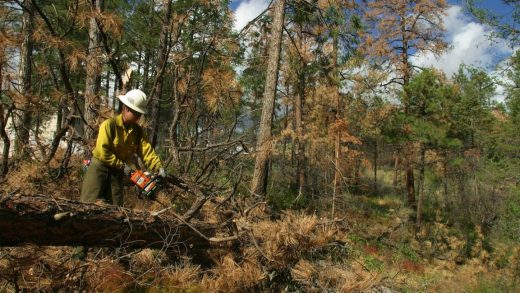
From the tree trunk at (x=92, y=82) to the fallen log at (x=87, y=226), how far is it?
10.5ft

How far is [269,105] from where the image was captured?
8.13m

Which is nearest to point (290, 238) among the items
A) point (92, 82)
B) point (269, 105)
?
point (269, 105)

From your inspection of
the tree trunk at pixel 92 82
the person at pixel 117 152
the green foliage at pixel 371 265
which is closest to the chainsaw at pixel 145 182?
the person at pixel 117 152

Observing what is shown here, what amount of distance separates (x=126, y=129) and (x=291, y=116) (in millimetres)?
17603

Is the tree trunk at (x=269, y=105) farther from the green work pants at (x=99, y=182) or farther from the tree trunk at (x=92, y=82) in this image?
the green work pants at (x=99, y=182)

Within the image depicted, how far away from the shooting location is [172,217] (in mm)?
3729

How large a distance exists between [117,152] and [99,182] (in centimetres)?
37

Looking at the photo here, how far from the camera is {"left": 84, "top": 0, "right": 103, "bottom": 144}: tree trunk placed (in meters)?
6.48

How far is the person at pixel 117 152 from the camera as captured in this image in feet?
13.6

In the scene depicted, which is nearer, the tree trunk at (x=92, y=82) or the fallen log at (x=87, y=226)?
the fallen log at (x=87, y=226)

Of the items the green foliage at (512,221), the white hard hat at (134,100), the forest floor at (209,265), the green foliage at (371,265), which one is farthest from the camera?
the green foliage at (512,221)

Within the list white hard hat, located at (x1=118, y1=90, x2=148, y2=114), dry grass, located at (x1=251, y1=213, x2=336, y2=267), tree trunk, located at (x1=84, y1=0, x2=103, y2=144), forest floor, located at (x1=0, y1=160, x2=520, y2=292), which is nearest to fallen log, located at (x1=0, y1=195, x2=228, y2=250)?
forest floor, located at (x1=0, y1=160, x2=520, y2=292)

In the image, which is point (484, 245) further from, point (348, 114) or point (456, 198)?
point (348, 114)

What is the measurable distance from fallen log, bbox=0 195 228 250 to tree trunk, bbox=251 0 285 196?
159 inches
